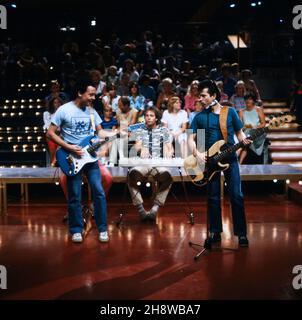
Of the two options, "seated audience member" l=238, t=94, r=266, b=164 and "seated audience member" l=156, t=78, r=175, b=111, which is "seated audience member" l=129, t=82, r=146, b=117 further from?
"seated audience member" l=238, t=94, r=266, b=164

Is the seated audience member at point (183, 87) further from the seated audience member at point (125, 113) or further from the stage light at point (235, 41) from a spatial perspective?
the stage light at point (235, 41)

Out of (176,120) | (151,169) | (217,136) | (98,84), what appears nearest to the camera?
(217,136)

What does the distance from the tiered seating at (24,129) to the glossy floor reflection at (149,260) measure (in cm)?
297

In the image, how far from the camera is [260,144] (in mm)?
8391

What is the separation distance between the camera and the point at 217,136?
4930 millimetres

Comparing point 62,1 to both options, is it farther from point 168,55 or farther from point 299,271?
point 299,271

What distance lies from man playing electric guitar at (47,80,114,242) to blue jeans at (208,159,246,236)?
1.14 m

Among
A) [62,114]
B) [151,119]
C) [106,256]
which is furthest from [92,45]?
[106,256]

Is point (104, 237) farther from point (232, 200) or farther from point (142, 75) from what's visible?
point (142, 75)

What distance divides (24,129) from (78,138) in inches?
214

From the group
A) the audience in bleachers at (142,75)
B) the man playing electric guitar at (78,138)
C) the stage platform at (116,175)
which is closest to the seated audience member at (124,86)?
the audience in bleachers at (142,75)

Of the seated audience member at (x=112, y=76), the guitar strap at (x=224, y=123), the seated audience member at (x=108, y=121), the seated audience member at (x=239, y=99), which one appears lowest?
the guitar strap at (x=224, y=123)

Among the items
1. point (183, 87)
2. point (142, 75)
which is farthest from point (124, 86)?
point (183, 87)

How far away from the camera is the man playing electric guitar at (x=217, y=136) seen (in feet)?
15.9
